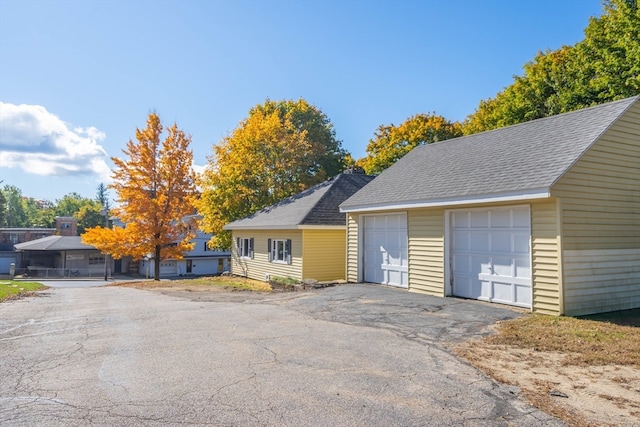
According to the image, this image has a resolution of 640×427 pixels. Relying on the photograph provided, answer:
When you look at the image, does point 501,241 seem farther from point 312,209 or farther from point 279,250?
point 279,250

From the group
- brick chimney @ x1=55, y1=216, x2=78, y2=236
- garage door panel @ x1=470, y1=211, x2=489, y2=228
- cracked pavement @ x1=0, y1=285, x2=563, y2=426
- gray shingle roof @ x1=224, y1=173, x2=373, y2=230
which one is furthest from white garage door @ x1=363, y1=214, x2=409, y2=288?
brick chimney @ x1=55, y1=216, x2=78, y2=236

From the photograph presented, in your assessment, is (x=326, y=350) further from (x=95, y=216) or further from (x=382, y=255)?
(x=95, y=216)

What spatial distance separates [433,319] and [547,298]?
8.96ft

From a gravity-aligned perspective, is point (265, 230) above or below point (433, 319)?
above

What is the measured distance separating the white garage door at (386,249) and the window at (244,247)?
400 inches

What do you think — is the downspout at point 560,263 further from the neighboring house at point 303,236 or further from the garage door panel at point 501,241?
the neighboring house at point 303,236

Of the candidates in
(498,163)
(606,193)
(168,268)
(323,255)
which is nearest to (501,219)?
(498,163)

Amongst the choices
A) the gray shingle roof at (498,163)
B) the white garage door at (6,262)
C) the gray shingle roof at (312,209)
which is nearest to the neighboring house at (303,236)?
the gray shingle roof at (312,209)

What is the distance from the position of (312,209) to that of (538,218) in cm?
1105

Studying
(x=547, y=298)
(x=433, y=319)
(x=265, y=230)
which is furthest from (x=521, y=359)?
(x=265, y=230)

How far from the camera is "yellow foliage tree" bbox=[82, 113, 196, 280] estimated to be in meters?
24.4

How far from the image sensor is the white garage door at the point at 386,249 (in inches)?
564

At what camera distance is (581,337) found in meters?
7.59

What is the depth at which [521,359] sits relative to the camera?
21.1ft
